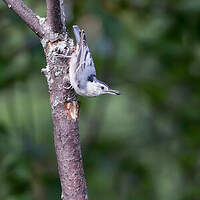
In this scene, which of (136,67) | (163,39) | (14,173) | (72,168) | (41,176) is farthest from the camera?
(136,67)

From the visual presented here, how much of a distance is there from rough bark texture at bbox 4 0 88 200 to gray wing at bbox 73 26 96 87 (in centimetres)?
20

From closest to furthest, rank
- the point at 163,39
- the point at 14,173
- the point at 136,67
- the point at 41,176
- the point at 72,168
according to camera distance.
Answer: the point at 72,168, the point at 14,173, the point at 41,176, the point at 163,39, the point at 136,67

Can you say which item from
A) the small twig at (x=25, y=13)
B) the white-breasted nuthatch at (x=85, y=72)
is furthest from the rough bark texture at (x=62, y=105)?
the white-breasted nuthatch at (x=85, y=72)

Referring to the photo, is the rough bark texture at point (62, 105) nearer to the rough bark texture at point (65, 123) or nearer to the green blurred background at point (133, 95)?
the rough bark texture at point (65, 123)

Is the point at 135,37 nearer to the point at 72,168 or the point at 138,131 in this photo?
the point at 138,131

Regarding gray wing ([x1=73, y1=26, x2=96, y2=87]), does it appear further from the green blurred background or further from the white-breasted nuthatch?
the green blurred background

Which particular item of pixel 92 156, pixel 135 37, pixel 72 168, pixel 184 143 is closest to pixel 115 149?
pixel 92 156

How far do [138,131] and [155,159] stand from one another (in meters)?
0.21

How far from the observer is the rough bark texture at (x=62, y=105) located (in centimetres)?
149

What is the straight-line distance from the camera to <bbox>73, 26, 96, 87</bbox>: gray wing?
1815 mm

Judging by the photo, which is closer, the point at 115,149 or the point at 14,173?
the point at 14,173

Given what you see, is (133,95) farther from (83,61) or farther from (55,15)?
(55,15)

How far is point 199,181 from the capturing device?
301 cm

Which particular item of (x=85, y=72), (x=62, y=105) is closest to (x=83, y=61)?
(x=85, y=72)
